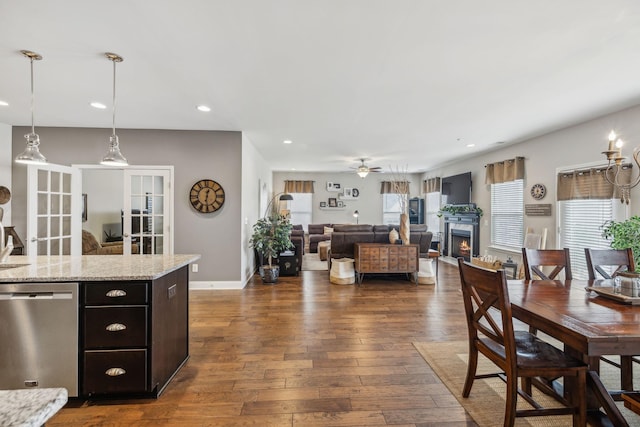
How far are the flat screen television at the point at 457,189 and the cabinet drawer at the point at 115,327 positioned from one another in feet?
22.4

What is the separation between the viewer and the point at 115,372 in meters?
1.98

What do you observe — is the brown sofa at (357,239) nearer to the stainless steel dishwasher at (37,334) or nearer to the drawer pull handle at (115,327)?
the drawer pull handle at (115,327)

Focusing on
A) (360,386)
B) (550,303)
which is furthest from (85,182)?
(550,303)

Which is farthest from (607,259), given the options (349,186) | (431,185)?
(349,186)

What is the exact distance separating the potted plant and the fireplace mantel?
419 cm

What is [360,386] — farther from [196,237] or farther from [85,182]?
[85,182]

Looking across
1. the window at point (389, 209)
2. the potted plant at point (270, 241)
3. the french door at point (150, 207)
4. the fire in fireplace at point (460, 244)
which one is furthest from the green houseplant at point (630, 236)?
the window at point (389, 209)

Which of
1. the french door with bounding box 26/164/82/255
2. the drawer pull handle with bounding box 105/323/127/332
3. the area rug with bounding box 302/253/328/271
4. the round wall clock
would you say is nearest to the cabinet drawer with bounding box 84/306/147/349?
the drawer pull handle with bounding box 105/323/127/332

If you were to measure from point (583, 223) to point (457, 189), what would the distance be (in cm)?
314

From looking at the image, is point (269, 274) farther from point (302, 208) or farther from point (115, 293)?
point (302, 208)

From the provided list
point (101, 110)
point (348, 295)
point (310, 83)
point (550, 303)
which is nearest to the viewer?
point (550, 303)

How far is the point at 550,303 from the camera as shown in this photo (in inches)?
71.3

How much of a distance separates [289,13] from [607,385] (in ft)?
11.4

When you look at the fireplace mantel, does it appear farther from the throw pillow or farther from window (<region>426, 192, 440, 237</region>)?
the throw pillow
